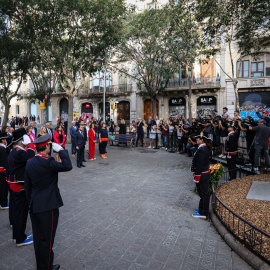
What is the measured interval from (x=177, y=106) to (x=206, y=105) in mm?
3572

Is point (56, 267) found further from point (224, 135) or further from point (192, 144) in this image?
point (224, 135)

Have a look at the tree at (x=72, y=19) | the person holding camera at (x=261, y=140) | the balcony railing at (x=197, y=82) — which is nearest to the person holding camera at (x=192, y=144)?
the person holding camera at (x=261, y=140)

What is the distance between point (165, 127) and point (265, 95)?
1473cm

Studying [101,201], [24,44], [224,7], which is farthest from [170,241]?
[24,44]

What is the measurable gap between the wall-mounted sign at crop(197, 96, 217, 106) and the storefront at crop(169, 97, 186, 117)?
1.83 m

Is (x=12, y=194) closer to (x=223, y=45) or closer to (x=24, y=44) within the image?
(x=24, y=44)

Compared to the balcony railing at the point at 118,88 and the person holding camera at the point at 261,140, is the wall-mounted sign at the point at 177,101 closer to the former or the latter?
the balcony railing at the point at 118,88

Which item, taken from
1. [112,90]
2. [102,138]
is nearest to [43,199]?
[102,138]

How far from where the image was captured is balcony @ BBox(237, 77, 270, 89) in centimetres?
2247

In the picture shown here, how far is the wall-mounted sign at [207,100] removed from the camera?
1024 inches

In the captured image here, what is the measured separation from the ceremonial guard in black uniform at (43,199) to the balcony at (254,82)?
24.3 m

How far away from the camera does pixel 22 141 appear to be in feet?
13.7

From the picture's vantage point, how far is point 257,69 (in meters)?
22.9

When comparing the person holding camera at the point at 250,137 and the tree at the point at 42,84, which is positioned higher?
the tree at the point at 42,84
